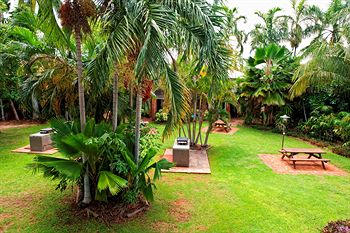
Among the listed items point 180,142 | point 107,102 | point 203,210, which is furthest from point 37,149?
point 203,210

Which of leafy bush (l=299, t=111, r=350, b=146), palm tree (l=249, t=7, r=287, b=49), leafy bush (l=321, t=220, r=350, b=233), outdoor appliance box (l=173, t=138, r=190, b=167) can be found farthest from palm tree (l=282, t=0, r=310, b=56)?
leafy bush (l=321, t=220, r=350, b=233)

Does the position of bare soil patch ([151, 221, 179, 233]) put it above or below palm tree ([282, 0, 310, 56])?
below

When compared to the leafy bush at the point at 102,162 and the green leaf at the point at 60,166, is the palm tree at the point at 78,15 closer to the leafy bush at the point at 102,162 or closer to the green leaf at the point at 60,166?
the leafy bush at the point at 102,162

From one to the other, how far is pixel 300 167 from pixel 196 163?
3.64 m

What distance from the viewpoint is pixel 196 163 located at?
346 inches

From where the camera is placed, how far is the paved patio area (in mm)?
7914

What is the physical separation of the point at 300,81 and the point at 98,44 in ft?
31.6

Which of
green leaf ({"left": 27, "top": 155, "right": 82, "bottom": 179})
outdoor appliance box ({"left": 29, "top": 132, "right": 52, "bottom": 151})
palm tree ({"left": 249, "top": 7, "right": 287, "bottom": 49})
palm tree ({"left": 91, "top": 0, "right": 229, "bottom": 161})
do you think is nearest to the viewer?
palm tree ({"left": 91, "top": 0, "right": 229, "bottom": 161})

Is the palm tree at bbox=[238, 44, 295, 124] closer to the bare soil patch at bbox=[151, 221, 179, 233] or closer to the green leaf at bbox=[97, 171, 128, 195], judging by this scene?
the bare soil patch at bbox=[151, 221, 179, 233]

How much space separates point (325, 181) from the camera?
7.38 meters

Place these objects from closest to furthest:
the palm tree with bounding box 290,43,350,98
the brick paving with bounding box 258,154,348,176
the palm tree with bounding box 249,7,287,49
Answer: the brick paving with bounding box 258,154,348,176, the palm tree with bounding box 290,43,350,98, the palm tree with bounding box 249,7,287,49

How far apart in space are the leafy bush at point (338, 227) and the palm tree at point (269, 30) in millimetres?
20892

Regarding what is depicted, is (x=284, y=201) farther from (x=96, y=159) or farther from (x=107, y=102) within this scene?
(x=107, y=102)

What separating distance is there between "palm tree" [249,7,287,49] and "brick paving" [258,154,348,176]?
16.5 meters
